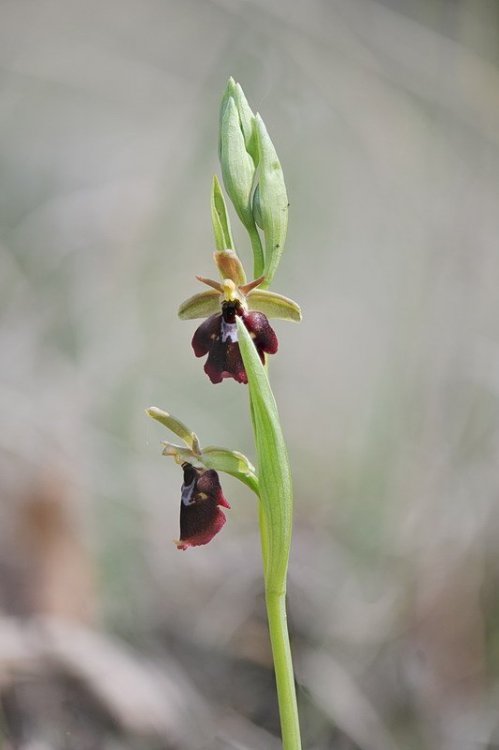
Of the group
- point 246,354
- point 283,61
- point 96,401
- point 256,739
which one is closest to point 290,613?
point 256,739

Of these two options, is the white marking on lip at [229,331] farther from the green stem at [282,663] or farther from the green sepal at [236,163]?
the green stem at [282,663]

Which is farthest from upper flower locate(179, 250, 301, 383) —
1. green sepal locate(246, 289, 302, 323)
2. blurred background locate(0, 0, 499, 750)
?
blurred background locate(0, 0, 499, 750)

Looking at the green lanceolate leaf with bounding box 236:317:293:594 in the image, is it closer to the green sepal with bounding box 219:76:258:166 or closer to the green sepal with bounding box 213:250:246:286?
the green sepal with bounding box 213:250:246:286

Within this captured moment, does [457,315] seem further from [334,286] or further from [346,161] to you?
[346,161]

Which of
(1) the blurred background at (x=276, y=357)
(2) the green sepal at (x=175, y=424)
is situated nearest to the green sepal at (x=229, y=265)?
(2) the green sepal at (x=175, y=424)

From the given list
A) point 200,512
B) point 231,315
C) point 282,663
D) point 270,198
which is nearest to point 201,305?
point 231,315

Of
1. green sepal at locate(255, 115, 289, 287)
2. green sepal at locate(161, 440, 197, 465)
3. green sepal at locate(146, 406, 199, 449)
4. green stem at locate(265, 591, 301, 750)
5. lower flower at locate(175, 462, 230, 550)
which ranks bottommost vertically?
green stem at locate(265, 591, 301, 750)
